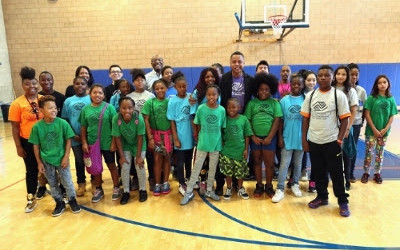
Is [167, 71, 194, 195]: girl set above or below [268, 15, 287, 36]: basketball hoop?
below

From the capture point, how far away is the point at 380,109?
3.62 metres

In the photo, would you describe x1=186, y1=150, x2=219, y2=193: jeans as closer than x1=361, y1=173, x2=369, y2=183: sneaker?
Yes

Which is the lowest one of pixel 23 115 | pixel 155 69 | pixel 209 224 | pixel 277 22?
pixel 209 224

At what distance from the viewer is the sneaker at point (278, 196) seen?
3.30 metres

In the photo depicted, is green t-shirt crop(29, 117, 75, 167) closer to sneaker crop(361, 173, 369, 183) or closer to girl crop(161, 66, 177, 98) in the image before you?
girl crop(161, 66, 177, 98)

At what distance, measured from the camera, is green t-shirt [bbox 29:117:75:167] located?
2992 mm

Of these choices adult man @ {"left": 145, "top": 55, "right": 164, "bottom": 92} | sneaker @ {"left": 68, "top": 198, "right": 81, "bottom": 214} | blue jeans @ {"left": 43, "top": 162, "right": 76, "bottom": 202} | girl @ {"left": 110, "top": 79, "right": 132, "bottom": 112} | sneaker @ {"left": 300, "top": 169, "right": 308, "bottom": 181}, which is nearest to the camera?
blue jeans @ {"left": 43, "top": 162, "right": 76, "bottom": 202}

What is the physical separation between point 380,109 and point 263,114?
1.58 metres

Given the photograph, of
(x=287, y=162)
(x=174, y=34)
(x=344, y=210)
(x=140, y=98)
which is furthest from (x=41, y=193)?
(x=174, y=34)

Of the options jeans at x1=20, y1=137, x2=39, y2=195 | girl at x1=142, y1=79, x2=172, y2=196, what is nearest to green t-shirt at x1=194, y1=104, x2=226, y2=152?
girl at x1=142, y1=79, x2=172, y2=196

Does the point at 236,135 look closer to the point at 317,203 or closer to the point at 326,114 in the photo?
the point at 326,114

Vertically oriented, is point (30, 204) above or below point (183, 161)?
below

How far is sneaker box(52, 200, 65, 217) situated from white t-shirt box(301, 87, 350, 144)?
9.24 ft

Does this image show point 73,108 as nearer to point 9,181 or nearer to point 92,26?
point 9,181
